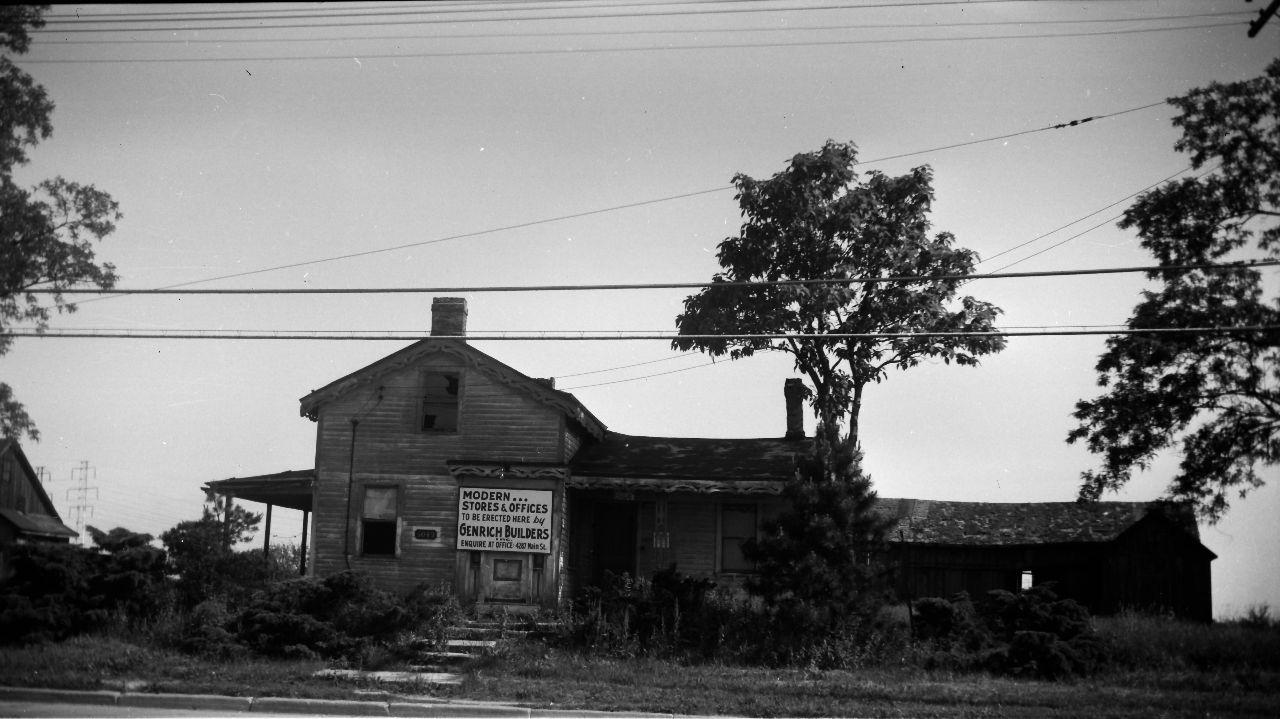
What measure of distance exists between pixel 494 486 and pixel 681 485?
4390mm

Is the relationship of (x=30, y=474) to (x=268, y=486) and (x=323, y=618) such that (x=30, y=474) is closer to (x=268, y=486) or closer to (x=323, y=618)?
(x=268, y=486)

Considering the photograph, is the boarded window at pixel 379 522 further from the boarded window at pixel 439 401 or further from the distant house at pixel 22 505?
the distant house at pixel 22 505

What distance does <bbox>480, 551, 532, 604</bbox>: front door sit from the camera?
2392 centimetres

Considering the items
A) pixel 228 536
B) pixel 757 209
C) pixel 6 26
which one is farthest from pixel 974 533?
pixel 6 26

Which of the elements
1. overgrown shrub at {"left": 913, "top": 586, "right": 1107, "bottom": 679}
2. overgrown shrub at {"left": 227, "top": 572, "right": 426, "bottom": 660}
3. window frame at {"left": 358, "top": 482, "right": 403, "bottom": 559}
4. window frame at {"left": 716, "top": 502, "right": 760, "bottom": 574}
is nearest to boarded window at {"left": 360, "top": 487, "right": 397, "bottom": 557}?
window frame at {"left": 358, "top": 482, "right": 403, "bottom": 559}

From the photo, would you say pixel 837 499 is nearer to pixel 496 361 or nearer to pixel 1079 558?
pixel 496 361

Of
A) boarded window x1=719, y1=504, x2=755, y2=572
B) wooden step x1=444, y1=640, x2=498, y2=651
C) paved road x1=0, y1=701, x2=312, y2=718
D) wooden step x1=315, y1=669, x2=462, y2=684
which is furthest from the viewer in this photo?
boarded window x1=719, y1=504, x2=755, y2=572

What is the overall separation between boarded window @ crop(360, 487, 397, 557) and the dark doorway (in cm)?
520

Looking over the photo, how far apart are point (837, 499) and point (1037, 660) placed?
4385 mm

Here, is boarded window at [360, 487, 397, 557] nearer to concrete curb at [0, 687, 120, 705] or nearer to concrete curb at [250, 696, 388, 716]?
concrete curb at [0, 687, 120, 705]

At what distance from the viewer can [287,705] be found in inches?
567

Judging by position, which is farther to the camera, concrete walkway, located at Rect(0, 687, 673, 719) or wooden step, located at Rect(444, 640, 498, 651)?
wooden step, located at Rect(444, 640, 498, 651)

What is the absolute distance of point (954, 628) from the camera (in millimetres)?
20328

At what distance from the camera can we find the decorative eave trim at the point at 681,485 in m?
24.6
